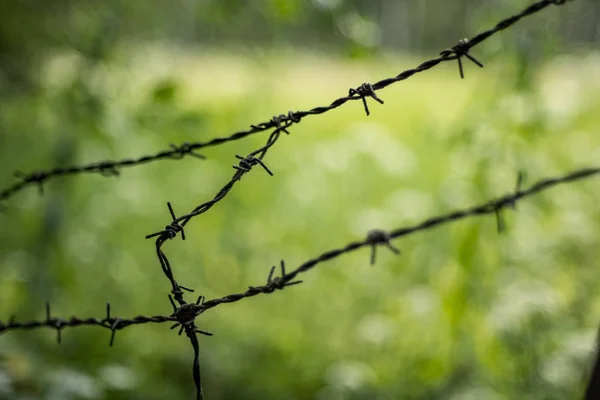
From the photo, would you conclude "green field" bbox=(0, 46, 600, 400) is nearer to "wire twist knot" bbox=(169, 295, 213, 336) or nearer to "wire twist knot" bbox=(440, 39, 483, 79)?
"wire twist knot" bbox=(169, 295, 213, 336)

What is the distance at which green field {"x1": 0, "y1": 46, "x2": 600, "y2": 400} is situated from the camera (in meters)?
2.15

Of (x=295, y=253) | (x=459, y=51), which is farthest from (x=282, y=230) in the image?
(x=459, y=51)

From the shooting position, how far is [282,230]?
3818 mm

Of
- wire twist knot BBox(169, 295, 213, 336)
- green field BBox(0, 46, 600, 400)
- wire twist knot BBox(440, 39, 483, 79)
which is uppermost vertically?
green field BBox(0, 46, 600, 400)

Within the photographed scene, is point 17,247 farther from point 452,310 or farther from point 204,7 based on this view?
point 452,310

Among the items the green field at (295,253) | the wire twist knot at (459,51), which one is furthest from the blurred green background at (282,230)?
the wire twist knot at (459,51)

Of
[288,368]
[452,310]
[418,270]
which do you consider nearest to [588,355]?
[452,310]

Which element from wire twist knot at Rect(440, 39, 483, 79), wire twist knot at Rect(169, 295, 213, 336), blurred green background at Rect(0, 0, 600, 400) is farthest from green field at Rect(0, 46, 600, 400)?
wire twist knot at Rect(440, 39, 483, 79)

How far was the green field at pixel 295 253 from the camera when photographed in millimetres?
2146

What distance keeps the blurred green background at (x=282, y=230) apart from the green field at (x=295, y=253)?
0.01 metres

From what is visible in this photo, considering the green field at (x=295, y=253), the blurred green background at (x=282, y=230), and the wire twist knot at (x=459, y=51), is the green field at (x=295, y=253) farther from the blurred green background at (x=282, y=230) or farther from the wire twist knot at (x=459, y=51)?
the wire twist knot at (x=459, y=51)

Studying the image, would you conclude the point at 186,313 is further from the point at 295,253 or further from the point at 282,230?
the point at 282,230

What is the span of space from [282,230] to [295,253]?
1.08ft

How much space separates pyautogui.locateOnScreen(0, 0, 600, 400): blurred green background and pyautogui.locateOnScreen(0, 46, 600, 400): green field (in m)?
0.01
